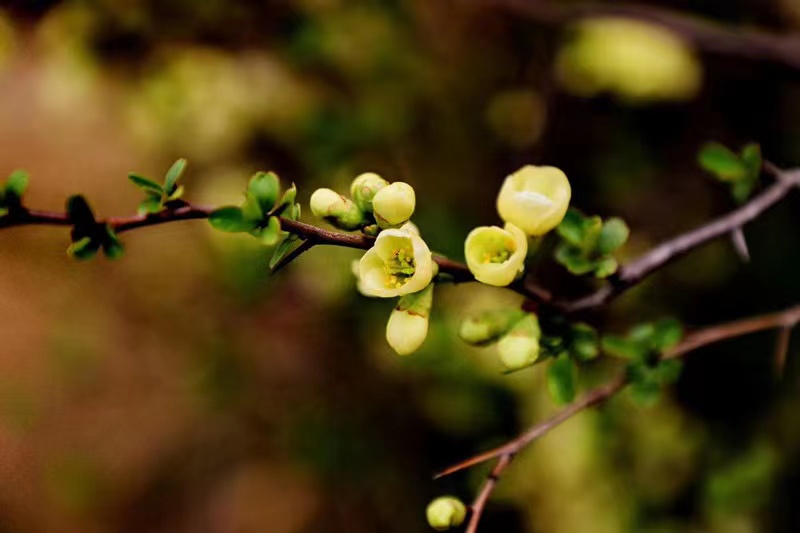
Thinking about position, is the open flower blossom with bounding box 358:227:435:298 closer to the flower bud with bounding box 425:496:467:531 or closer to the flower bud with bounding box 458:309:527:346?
the flower bud with bounding box 458:309:527:346

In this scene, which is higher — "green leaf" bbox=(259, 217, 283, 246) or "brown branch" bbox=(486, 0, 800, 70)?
"brown branch" bbox=(486, 0, 800, 70)

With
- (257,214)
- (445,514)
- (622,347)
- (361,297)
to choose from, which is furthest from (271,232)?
(361,297)

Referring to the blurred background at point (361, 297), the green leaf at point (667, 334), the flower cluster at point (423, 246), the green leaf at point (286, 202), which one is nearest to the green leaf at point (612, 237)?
the flower cluster at point (423, 246)

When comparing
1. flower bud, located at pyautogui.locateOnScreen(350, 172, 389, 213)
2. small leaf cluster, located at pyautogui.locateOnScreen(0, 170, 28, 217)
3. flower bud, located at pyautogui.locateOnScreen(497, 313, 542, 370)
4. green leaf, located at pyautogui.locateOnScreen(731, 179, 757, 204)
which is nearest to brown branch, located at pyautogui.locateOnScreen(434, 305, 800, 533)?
flower bud, located at pyautogui.locateOnScreen(497, 313, 542, 370)

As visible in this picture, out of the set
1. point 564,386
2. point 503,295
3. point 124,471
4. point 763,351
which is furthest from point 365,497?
point 564,386

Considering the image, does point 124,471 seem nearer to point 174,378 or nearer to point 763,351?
point 174,378

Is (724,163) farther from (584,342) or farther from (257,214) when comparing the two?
(257,214)

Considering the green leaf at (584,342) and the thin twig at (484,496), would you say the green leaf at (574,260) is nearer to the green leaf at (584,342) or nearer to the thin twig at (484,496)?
the green leaf at (584,342)
